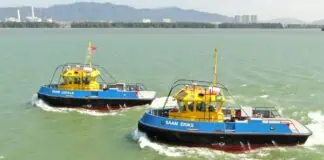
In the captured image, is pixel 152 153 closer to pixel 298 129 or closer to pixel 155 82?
pixel 298 129

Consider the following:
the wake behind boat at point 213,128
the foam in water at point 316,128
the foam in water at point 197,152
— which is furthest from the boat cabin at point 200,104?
the foam in water at point 316,128

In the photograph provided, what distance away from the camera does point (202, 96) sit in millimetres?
22734

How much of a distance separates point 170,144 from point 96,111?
30.5 ft

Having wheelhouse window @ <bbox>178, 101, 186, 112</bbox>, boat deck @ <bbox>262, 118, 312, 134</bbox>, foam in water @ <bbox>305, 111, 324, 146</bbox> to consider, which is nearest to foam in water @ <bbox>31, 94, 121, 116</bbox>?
wheelhouse window @ <bbox>178, 101, 186, 112</bbox>

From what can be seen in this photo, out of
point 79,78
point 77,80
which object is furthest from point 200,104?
point 77,80

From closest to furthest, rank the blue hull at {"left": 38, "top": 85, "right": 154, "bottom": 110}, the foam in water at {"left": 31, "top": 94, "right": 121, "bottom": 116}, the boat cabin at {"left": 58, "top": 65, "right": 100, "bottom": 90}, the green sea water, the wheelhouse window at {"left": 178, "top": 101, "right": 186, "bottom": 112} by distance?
the green sea water → the wheelhouse window at {"left": 178, "top": 101, "right": 186, "bottom": 112} → the foam in water at {"left": 31, "top": 94, "right": 121, "bottom": 116} → the blue hull at {"left": 38, "top": 85, "right": 154, "bottom": 110} → the boat cabin at {"left": 58, "top": 65, "right": 100, "bottom": 90}

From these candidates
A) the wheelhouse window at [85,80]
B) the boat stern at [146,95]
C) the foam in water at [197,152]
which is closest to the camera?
the foam in water at [197,152]

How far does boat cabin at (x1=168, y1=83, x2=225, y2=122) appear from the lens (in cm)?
2267

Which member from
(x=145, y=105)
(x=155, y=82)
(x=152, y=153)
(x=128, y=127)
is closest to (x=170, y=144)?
(x=152, y=153)

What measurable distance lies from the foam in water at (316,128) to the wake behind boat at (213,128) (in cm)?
139

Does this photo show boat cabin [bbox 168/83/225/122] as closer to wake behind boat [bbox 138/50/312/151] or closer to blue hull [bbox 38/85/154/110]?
wake behind boat [bbox 138/50/312/151]

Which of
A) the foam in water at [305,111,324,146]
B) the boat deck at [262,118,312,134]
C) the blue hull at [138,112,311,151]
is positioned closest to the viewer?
the blue hull at [138,112,311,151]

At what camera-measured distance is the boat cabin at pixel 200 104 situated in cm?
2267

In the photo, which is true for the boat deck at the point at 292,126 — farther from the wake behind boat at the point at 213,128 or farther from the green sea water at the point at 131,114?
the green sea water at the point at 131,114
